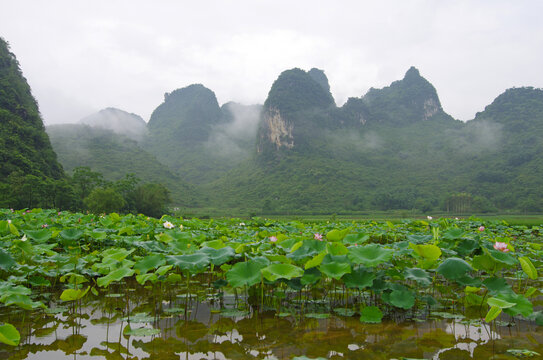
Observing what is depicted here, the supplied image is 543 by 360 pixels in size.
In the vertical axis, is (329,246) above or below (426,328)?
above

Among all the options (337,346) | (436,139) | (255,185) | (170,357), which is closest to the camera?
(170,357)

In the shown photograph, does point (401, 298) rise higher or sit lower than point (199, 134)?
lower

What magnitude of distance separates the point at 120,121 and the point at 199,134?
31381 mm

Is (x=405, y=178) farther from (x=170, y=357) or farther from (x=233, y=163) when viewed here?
(x=170, y=357)

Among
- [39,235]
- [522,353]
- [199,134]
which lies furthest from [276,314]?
[199,134]

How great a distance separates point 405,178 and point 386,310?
70548 millimetres

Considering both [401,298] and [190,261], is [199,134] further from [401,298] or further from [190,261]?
[401,298]

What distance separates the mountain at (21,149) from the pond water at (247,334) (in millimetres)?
24854

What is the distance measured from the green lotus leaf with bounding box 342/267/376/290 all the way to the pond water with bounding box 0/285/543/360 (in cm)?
26

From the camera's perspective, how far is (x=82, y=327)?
2.14 m

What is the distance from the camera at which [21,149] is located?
3164cm

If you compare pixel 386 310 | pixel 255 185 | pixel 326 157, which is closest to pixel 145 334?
pixel 386 310

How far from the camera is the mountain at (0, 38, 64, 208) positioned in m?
22.9

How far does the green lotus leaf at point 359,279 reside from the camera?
2.32 meters
